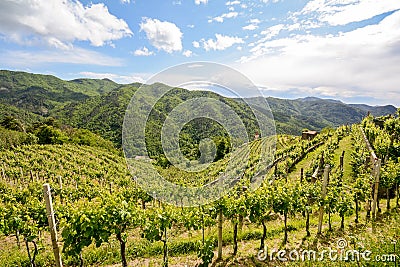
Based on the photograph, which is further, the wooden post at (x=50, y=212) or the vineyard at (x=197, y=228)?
the vineyard at (x=197, y=228)

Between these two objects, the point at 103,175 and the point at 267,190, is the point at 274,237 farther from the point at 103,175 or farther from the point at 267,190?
the point at 103,175

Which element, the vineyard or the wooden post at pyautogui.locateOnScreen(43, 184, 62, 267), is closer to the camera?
the wooden post at pyautogui.locateOnScreen(43, 184, 62, 267)

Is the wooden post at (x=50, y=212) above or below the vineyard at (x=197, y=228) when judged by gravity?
above

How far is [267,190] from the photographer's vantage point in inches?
270

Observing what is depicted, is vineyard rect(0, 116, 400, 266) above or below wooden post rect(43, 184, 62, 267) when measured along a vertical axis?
below

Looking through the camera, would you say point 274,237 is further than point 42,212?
Yes

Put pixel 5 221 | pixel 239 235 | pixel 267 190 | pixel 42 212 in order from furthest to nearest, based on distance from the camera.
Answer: pixel 239 235, pixel 267 190, pixel 42 212, pixel 5 221

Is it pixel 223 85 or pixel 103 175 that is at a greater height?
pixel 223 85

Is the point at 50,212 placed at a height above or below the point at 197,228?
above

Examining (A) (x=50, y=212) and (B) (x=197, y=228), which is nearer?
(A) (x=50, y=212)

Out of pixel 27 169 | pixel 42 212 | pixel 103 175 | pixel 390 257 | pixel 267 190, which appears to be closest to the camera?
pixel 390 257

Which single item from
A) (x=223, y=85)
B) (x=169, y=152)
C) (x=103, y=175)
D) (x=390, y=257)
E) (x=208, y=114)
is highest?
(x=223, y=85)

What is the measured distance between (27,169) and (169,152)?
21.2 meters

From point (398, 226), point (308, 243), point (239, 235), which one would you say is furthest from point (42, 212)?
point (398, 226)
